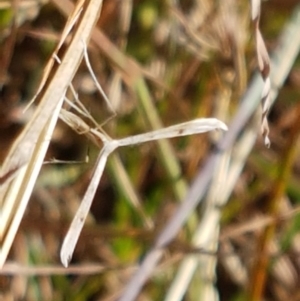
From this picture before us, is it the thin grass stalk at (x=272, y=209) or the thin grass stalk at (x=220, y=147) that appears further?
the thin grass stalk at (x=272, y=209)

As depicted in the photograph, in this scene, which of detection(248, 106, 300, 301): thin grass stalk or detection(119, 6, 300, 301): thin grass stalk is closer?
detection(119, 6, 300, 301): thin grass stalk

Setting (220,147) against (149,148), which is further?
(149,148)

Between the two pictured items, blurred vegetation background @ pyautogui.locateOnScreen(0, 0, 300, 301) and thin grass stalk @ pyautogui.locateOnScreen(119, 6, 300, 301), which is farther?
blurred vegetation background @ pyautogui.locateOnScreen(0, 0, 300, 301)

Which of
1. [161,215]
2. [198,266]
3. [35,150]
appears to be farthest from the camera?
[161,215]

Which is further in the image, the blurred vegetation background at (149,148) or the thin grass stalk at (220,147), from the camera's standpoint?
the blurred vegetation background at (149,148)

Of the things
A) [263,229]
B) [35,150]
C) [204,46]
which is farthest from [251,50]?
[35,150]

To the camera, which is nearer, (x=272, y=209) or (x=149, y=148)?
(x=272, y=209)

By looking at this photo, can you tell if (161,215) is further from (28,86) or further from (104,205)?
(28,86)

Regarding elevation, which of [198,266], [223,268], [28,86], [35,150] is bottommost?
[223,268]
